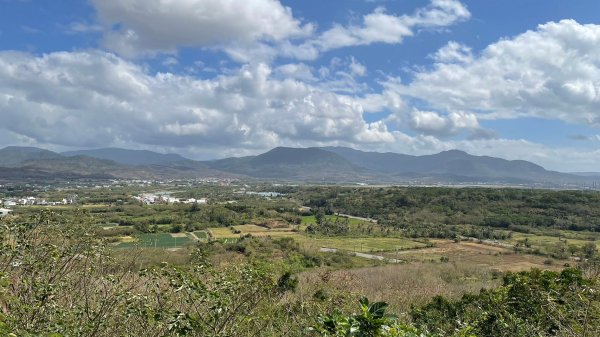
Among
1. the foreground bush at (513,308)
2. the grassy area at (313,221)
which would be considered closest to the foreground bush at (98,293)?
the foreground bush at (513,308)

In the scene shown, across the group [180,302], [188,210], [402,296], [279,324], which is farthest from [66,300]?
[188,210]

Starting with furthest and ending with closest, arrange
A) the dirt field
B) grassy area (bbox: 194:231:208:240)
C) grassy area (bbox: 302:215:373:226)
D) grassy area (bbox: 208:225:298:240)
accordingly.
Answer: grassy area (bbox: 302:215:373:226) < grassy area (bbox: 208:225:298:240) < grassy area (bbox: 194:231:208:240) < the dirt field

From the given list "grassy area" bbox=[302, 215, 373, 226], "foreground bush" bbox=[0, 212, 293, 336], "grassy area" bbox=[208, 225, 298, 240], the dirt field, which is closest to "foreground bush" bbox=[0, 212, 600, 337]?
"foreground bush" bbox=[0, 212, 293, 336]

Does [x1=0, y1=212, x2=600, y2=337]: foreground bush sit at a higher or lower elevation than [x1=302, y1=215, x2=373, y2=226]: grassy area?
higher

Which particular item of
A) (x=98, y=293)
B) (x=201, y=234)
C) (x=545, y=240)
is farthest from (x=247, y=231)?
(x=98, y=293)

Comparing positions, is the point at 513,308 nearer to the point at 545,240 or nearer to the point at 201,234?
the point at 545,240

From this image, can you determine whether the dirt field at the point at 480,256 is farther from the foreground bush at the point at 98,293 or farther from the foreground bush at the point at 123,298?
the foreground bush at the point at 98,293

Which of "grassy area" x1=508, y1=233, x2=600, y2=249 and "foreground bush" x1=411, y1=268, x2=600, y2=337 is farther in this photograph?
"grassy area" x1=508, y1=233, x2=600, y2=249

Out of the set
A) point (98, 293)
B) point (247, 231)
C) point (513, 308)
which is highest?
point (98, 293)

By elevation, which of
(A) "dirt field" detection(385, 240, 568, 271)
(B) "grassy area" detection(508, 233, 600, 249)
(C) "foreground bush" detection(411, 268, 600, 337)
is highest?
(C) "foreground bush" detection(411, 268, 600, 337)

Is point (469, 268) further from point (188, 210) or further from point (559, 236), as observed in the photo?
point (188, 210)

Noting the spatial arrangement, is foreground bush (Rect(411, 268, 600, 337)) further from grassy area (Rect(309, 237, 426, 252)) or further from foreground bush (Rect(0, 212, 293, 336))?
grassy area (Rect(309, 237, 426, 252))
